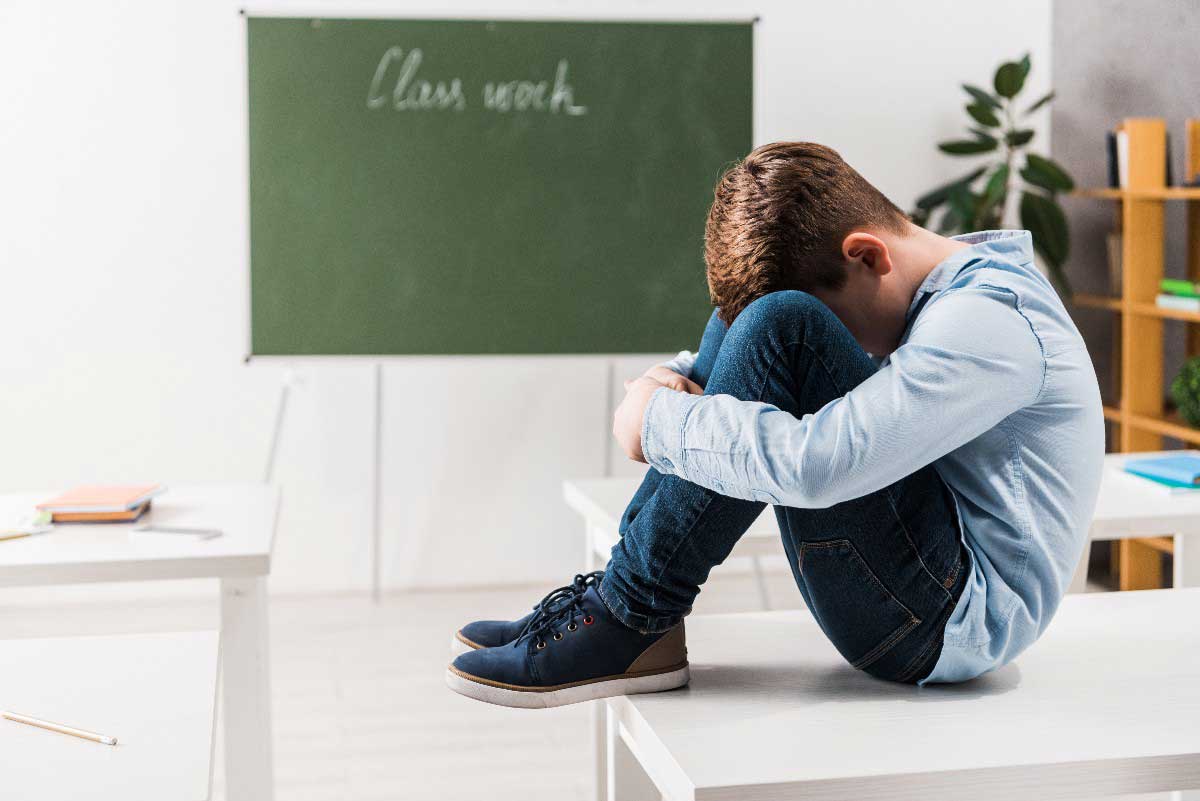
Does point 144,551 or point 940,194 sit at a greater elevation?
point 940,194

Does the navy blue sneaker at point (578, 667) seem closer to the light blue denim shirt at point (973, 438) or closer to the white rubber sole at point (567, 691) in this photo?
the white rubber sole at point (567, 691)

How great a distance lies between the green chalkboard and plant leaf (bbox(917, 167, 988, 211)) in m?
0.66

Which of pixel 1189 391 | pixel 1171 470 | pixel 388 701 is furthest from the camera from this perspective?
pixel 1189 391

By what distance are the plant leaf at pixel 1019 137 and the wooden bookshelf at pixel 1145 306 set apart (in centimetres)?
25

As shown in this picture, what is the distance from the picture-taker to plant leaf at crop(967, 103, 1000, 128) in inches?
156

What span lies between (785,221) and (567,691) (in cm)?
53

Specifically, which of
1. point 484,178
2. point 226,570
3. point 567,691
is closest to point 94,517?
point 226,570

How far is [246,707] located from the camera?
1938 mm

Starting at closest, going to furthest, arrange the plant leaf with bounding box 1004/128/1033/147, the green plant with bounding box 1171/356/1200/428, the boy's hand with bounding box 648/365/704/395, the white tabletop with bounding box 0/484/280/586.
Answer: the boy's hand with bounding box 648/365/704/395
the white tabletop with bounding box 0/484/280/586
the green plant with bounding box 1171/356/1200/428
the plant leaf with bounding box 1004/128/1033/147

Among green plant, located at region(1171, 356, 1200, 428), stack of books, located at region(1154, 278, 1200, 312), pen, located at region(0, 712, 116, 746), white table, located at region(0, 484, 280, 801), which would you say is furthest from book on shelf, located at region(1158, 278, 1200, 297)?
pen, located at region(0, 712, 116, 746)

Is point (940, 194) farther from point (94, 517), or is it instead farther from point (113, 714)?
point (113, 714)

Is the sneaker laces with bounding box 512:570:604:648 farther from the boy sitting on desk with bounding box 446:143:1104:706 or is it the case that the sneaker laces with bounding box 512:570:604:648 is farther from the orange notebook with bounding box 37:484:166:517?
the orange notebook with bounding box 37:484:166:517

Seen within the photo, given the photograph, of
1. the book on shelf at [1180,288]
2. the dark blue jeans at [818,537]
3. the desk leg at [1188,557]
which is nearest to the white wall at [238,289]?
the book on shelf at [1180,288]

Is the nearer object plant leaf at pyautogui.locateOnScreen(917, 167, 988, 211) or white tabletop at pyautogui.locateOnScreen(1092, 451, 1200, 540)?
white tabletop at pyautogui.locateOnScreen(1092, 451, 1200, 540)
